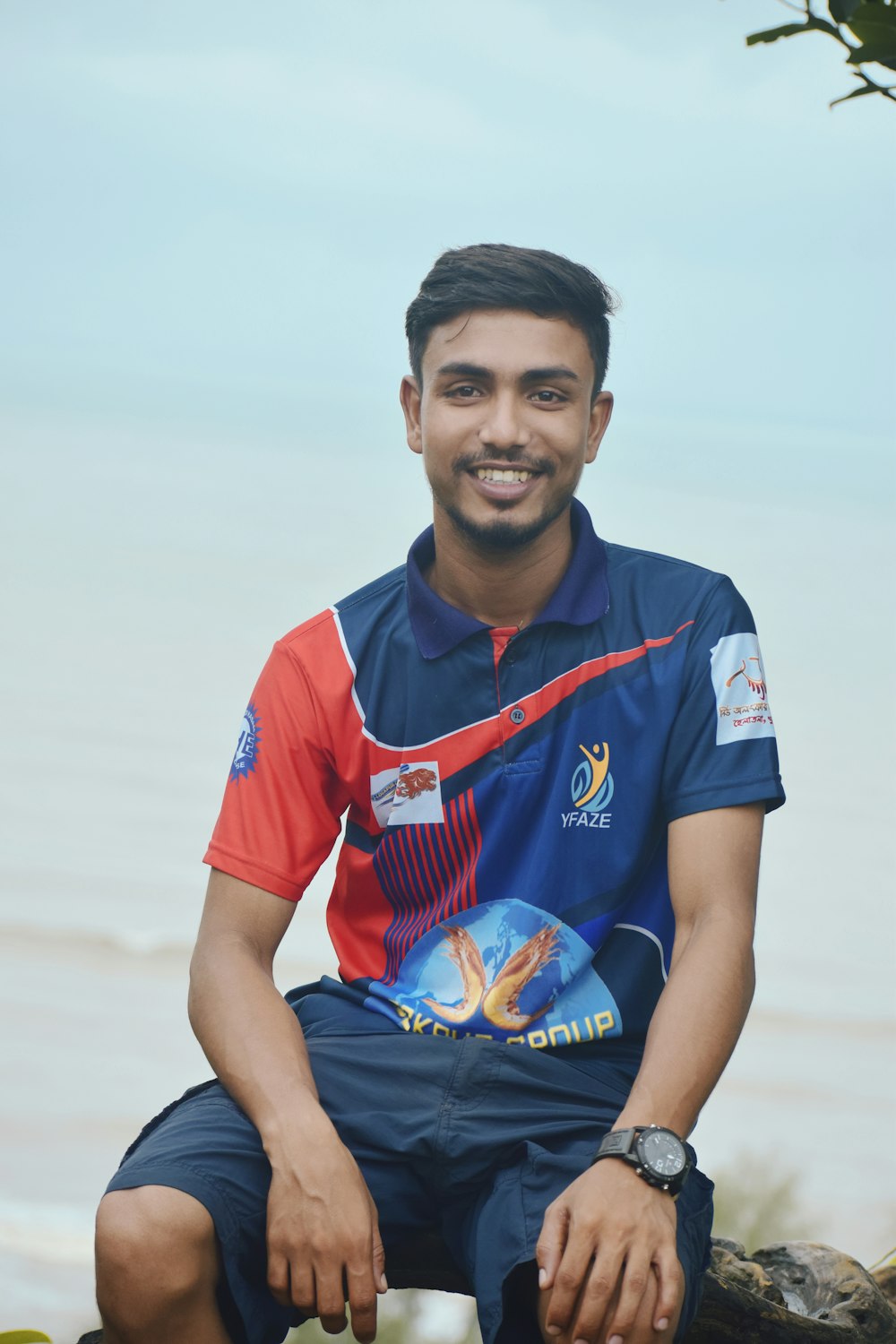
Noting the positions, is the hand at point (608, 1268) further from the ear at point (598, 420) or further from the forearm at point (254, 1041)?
the ear at point (598, 420)

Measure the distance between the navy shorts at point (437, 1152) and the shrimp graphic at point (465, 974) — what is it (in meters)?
0.05

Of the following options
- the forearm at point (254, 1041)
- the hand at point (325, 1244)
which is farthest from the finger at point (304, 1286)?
the forearm at point (254, 1041)

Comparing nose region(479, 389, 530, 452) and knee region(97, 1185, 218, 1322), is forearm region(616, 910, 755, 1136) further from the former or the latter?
nose region(479, 389, 530, 452)

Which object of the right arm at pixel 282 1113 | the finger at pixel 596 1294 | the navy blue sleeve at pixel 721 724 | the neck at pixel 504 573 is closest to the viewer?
the finger at pixel 596 1294

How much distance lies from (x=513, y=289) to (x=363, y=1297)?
1.20 meters

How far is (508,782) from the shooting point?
2021 mm

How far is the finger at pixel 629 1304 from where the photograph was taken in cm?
161

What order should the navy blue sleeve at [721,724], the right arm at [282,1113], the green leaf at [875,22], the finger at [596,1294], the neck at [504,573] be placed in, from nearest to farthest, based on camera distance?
1. the green leaf at [875,22]
2. the finger at [596,1294]
3. the right arm at [282,1113]
4. the navy blue sleeve at [721,724]
5. the neck at [504,573]

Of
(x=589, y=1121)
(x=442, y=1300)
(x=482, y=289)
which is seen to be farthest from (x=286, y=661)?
(x=442, y=1300)

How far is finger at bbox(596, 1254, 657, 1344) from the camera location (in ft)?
5.29

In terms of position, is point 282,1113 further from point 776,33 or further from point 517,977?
point 776,33

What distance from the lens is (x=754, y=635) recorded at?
2.04 meters

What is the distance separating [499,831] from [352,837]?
225 millimetres

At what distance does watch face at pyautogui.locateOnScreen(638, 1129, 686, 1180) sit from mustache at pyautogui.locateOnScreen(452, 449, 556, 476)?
0.81 m
